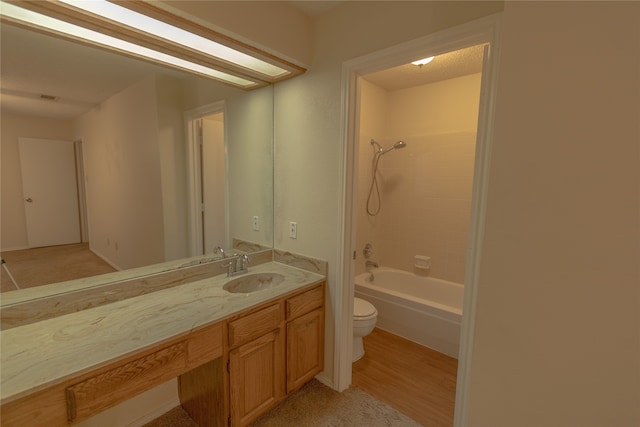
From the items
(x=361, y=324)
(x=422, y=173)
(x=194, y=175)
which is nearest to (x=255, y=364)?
(x=361, y=324)

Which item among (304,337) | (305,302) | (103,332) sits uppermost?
(103,332)

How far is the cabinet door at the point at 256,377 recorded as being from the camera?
1.48 metres

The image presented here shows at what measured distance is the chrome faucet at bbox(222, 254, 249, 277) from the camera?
1.96 meters

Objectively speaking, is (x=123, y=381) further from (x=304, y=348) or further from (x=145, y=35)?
(x=145, y=35)

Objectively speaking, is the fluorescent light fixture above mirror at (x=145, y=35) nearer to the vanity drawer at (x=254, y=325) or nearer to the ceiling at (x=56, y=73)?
the ceiling at (x=56, y=73)

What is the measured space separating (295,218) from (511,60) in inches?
68.9

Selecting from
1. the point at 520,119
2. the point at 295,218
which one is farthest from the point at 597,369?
the point at 295,218

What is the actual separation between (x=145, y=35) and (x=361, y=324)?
7.73ft

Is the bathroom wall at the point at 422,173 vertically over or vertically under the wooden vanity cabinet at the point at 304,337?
over

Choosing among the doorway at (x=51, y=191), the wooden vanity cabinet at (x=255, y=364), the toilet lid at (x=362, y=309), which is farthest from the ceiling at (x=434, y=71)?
the doorway at (x=51, y=191)

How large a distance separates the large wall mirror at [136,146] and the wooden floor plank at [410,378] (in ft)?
4.38

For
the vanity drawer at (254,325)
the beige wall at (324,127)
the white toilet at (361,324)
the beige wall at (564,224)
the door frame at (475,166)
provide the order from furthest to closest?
the white toilet at (361,324) → the beige wall at (324,127) → the vanity drawer at (254,325) → the door frame at (475,166) → the beige wall at (564,224)

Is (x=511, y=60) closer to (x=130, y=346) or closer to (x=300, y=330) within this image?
(x=130, y=346)

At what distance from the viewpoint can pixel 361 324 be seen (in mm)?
2258
